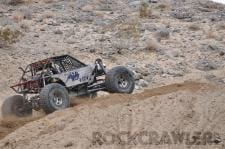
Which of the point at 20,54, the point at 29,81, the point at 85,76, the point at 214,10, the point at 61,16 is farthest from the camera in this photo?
the point at 214,10

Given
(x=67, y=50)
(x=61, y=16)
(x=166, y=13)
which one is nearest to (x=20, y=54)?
(x=67, y=50)

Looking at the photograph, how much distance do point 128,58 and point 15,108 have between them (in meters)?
10.3

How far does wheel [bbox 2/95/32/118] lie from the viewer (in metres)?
15.1

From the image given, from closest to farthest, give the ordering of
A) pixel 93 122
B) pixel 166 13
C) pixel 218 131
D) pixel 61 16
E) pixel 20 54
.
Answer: pixel 218 131
pixel 93 122
pixel 20 54
pixel 61 16
pixel 166 13

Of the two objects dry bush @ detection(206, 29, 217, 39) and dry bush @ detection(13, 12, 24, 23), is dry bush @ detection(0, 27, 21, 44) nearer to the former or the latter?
dry bush @ detection(13, 12, 24, 23)

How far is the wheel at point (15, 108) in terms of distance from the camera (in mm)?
15094

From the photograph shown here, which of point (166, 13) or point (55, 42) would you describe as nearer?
point (55, 42)

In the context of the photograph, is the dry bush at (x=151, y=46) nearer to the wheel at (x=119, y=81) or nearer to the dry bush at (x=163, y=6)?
the dry bush at (x=163, y=6)

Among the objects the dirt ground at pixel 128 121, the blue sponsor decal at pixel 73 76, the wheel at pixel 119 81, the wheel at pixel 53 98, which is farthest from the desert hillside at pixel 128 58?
the wheel at pixel 119 81

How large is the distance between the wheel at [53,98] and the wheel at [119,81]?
1862mm

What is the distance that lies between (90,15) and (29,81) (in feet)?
57.0

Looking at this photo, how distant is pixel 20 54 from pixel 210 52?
29.5 ft

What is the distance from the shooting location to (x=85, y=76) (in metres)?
16.2

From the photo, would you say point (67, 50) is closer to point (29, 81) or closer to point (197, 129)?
point (29, 81)
